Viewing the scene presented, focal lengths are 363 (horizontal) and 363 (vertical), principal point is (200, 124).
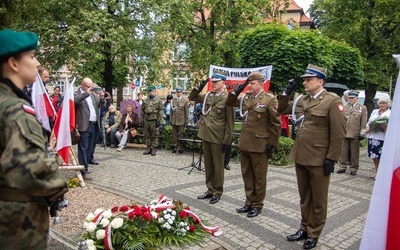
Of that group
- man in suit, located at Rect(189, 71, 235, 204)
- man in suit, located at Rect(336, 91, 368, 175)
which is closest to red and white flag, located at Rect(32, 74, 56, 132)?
man in suit, located at Rect(189, 71, 235, 204)

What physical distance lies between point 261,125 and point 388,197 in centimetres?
294

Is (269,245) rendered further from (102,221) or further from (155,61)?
(155,61)

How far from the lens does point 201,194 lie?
6.77 m

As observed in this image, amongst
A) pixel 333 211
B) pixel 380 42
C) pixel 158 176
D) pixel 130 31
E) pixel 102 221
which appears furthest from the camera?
pixel 380 42

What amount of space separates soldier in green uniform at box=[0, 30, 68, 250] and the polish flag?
2.18m

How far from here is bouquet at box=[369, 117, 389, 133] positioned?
8.26 meters

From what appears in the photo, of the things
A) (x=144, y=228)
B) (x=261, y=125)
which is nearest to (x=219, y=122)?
(x=261, y=125)

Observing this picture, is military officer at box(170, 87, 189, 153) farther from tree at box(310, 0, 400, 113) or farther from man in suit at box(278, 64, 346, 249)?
tree at box(310, 0, 400, 113)

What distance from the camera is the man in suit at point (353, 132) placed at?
9586 millimetres

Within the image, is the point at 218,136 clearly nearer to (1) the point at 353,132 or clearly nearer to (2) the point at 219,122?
(2) the point at 219,122

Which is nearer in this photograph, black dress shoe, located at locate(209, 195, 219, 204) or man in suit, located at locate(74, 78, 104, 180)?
black dress shoe, located at locate(209, 195, 219, 204)

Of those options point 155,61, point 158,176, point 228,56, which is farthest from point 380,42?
point 158,176

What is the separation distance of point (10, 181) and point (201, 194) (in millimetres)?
5055

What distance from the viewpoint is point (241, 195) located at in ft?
22.4
